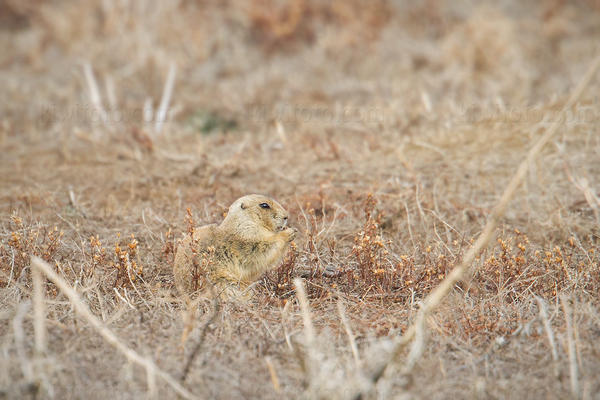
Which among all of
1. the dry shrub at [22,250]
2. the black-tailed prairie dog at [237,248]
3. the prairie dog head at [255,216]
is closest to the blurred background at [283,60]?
the prairie dog head at [255,216]

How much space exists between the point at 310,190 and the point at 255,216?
161cm

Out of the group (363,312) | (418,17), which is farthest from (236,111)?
(363,312)

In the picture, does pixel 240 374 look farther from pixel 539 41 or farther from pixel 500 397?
pixel 539 41

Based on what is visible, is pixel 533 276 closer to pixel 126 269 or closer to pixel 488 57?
pixel 126 269

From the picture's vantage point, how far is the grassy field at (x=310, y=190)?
2854 mm

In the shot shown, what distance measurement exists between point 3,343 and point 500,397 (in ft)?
8.18

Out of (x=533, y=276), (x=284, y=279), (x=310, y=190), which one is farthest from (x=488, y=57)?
(x=284, y=279)

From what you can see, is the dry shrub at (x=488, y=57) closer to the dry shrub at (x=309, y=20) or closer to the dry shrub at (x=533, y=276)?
the dry shrub at (x=309, y=20)

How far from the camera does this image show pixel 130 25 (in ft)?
34.6

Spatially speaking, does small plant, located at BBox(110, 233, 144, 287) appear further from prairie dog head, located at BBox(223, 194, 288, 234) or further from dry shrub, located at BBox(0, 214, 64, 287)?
prairie dog head, located at BBox(223, 194, 288, 234)

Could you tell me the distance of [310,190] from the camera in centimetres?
553

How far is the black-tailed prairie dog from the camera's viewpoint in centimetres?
364

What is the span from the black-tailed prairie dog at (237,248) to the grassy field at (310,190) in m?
0.15

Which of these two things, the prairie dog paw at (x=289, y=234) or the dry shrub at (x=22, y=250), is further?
the prairie dog paw at (x=289, y=234)
